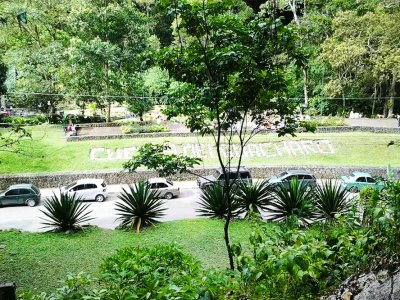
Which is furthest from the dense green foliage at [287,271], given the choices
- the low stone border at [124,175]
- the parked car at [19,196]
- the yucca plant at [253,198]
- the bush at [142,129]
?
the bush at [142,129]

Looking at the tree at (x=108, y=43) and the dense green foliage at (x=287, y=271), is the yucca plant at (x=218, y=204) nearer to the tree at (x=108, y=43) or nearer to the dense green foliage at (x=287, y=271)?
the dense green foliage at (x=287, y=271)

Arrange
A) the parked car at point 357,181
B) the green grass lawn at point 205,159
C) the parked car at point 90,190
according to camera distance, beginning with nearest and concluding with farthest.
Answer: the parked car at point 90,190, the parked car at point 357,181, the green grass lawn at point 205,159

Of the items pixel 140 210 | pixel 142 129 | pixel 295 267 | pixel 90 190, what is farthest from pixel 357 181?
pixel 295 267

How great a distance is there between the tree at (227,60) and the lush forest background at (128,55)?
603 inches

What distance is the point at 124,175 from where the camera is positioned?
17.2 metres

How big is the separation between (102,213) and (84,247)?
481 centimetres

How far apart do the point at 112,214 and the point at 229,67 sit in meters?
8.84

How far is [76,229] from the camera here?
9.59m

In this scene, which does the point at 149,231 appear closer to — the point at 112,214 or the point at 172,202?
the point at 112,214

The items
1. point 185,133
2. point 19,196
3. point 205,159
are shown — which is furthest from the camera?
point 185,133

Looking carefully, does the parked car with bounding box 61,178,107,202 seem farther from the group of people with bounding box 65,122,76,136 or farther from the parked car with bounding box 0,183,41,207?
the group of people with bounding box 65,122,76,136

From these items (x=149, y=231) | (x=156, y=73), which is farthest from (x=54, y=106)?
(x=149, y=231)

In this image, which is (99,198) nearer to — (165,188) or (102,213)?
(102,213)

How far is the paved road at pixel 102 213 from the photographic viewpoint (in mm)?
11941
